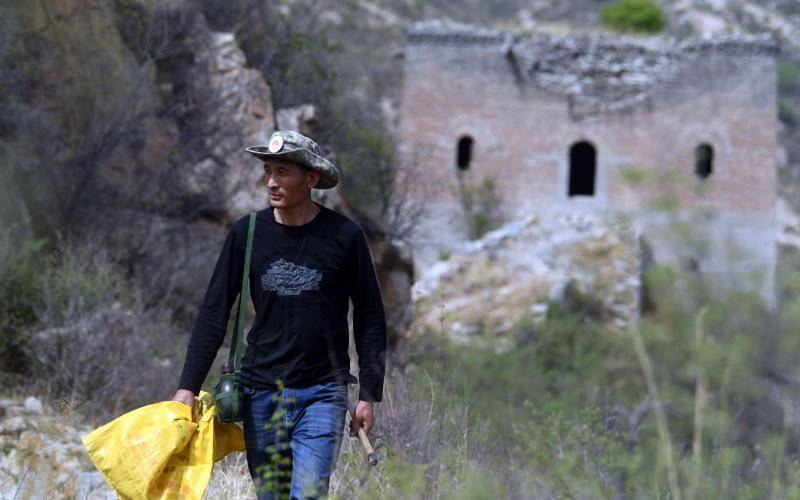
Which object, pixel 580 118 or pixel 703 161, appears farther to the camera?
pixel 703 161

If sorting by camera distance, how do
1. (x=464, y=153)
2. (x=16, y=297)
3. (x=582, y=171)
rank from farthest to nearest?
(x=582, y=171) < (x=464, y=153) < (x=16, y=297)

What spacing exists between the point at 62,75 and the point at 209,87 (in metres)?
1.73

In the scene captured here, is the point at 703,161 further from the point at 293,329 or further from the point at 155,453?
the point at 155,453

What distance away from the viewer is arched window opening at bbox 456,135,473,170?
21031mm

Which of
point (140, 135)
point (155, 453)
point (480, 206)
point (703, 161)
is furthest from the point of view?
point (703, 161)

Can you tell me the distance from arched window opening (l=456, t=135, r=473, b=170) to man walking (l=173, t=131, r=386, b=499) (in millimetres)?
17104

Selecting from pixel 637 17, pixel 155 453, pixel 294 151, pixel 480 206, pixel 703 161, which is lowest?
pixel 480 206

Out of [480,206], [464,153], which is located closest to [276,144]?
[480,206]

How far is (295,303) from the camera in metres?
3.86

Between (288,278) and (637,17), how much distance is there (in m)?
28.5

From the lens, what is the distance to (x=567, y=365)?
14188mm

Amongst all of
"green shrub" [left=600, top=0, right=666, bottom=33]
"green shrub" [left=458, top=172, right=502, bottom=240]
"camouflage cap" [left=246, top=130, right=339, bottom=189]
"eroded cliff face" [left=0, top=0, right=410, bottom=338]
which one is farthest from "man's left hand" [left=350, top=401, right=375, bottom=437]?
"green shrub" [left=600, top=0, right=666, bottom=33]

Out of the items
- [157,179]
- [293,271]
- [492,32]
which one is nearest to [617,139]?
[492,32]

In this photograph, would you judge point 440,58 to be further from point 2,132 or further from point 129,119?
point 2,132
